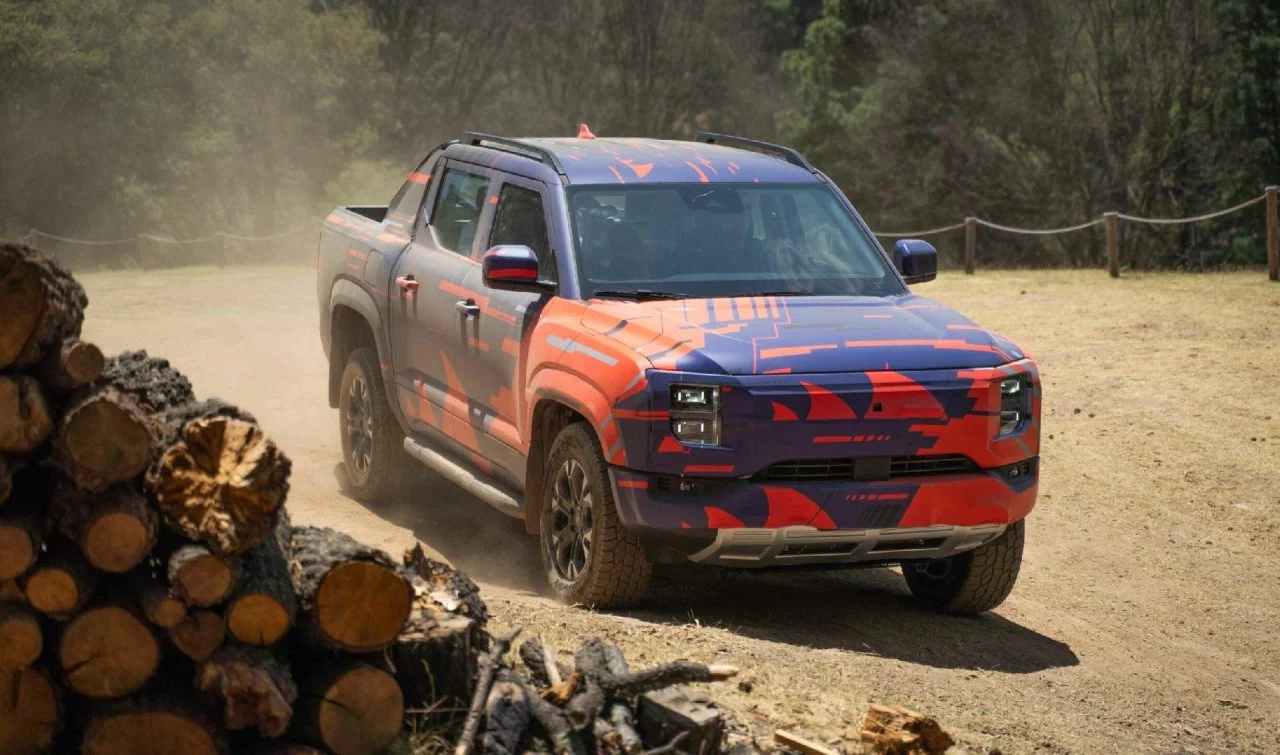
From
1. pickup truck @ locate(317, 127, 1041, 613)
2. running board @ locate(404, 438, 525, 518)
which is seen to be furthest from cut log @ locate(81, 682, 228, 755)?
running board @ locate(404, 438, 525, 518)

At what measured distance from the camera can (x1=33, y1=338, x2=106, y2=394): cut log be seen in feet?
15.1

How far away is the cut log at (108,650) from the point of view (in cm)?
457

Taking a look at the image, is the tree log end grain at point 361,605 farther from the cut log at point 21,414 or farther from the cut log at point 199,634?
the cut log at point 21,414

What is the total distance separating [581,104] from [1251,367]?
1256 inches

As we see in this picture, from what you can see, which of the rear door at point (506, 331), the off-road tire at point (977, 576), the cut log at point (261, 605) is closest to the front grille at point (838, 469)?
the off-road tire at point (977, 576)

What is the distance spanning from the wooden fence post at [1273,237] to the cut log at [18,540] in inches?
711

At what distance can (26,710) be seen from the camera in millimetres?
4629

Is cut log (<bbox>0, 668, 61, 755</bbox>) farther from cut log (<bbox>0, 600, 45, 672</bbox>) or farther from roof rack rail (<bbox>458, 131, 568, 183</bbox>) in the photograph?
roof rack rail (<bbox>458, 131, 568, 183</bbox>)

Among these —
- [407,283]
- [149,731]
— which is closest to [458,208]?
[407,283]

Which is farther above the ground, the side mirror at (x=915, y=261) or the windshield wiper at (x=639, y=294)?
A: the side mirror at (x=915, y=261)

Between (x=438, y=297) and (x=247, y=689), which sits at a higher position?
(x=438, y=297)

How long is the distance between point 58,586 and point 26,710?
361 mm

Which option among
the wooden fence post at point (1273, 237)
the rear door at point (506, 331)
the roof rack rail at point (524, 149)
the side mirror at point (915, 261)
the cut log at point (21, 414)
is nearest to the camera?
the cut log at point (21, 414)

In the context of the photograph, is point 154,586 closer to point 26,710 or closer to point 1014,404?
point 26,710
